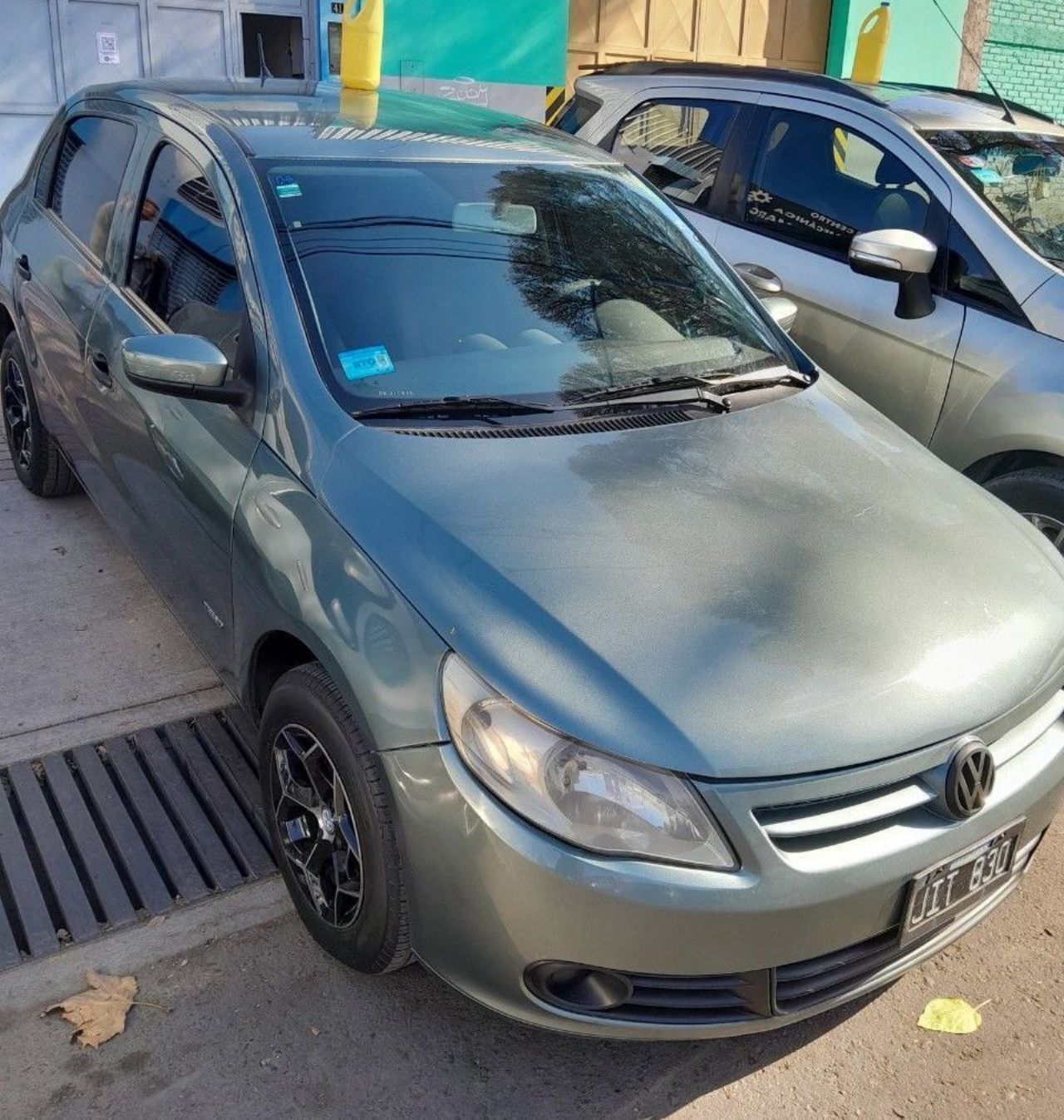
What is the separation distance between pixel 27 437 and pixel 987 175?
3.87 m

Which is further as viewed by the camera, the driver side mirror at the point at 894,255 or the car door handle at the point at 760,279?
the car door handle at the point at 760,279

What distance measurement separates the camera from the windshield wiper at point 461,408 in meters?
2.67

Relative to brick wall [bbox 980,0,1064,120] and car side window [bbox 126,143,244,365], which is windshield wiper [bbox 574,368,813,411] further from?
brick wall [bbox 980,0,1064,120]

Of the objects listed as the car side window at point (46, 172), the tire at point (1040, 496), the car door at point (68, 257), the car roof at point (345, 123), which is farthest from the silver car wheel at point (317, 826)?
the car side window at point (46, 172)

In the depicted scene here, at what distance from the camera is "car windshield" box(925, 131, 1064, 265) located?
13.6 ft

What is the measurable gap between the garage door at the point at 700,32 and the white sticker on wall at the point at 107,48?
415 centimetres

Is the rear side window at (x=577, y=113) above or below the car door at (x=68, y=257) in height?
above

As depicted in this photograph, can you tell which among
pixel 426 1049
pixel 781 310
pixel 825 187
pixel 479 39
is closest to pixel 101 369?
pixel 781 310

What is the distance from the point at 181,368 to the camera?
8.79ft

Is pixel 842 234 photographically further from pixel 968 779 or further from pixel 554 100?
pixel 554 100

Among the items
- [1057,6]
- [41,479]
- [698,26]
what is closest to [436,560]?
[41,479]

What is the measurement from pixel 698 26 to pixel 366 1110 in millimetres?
11368

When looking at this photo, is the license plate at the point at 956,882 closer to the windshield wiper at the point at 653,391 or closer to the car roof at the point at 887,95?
the windshield wiper at the point at 653,391

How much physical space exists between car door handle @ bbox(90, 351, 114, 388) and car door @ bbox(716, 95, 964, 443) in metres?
2.15
